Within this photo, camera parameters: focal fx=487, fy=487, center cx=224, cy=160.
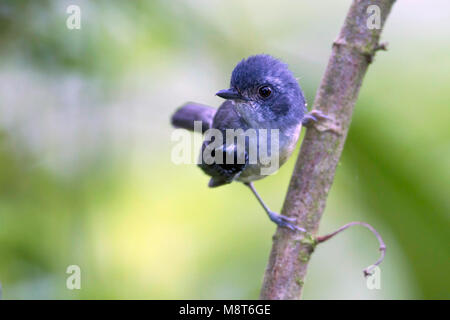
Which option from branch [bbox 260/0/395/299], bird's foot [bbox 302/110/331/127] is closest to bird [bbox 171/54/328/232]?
bird's foot [bbox 302/110/331/127]

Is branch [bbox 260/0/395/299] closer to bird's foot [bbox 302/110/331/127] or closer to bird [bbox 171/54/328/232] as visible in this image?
bird's foot [bbox 302/110/331/127]

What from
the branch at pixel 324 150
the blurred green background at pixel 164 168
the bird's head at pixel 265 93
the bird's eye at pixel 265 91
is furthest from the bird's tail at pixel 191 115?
the branch at pixel 324 150

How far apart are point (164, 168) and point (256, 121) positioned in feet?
3.27

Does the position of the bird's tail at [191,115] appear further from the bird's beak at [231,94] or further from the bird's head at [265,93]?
the bird's beak at [231,94]

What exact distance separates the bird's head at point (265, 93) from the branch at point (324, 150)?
0.52 metres

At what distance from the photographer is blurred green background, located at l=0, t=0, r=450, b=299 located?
3523 mm

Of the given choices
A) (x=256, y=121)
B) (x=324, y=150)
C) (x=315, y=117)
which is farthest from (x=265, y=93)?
(x=324, y=150)

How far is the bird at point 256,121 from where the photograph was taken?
337cm

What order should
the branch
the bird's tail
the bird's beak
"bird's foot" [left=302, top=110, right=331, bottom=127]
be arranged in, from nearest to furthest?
the branch → "bird's foot" [left=302, top=110, right=331, bottom=127] → the bird's beak → the bird's tail

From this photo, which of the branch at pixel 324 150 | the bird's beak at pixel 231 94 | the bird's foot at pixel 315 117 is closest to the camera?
the branch at pixel 324 150

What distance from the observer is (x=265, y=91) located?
3.45 metres

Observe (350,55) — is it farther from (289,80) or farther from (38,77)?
(38,77)

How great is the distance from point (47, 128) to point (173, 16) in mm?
1384

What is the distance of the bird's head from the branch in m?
0.52
